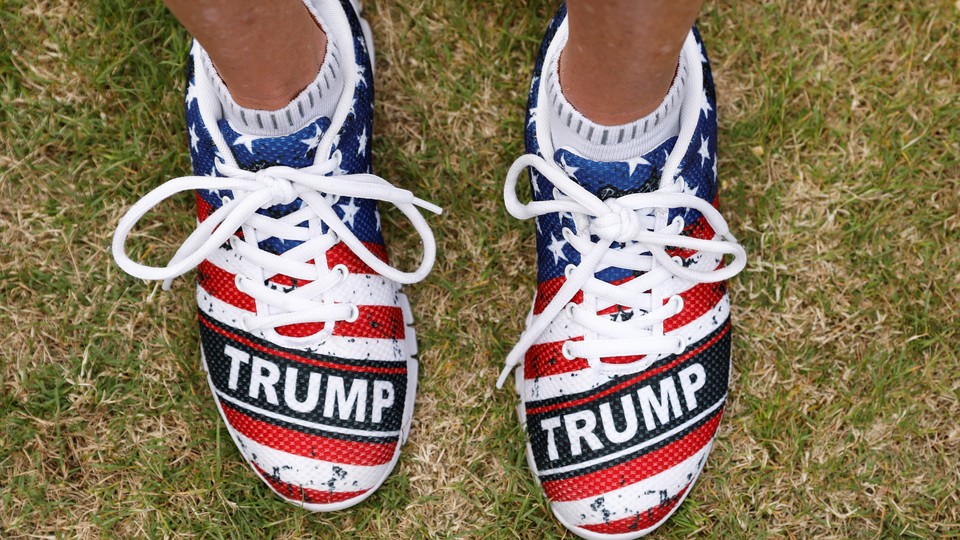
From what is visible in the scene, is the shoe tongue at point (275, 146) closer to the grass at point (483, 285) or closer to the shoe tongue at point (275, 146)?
the shoe tongue at point (275, 146)

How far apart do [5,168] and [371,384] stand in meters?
0.88

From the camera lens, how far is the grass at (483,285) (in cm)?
144

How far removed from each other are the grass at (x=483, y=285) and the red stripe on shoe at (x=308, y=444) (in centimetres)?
15

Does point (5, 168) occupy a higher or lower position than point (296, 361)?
higher

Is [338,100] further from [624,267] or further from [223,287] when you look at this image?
[624,267]

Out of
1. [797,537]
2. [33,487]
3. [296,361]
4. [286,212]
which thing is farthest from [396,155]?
[797,537]

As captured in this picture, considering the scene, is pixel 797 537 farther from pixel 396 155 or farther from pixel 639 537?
pixel 396 155

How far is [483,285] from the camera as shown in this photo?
1496 mm

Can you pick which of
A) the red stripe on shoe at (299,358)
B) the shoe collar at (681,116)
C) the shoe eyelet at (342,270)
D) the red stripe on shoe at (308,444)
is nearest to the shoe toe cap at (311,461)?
the red stripe on shoe at (308,444)

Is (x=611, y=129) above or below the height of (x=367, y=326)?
above

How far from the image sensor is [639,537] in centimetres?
136

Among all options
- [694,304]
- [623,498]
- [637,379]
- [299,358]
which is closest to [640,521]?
[623,498]

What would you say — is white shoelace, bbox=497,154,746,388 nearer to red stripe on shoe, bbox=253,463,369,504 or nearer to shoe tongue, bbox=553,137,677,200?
shoe tongue, bbox=553,137,677,200

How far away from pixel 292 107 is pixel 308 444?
0.55 m
